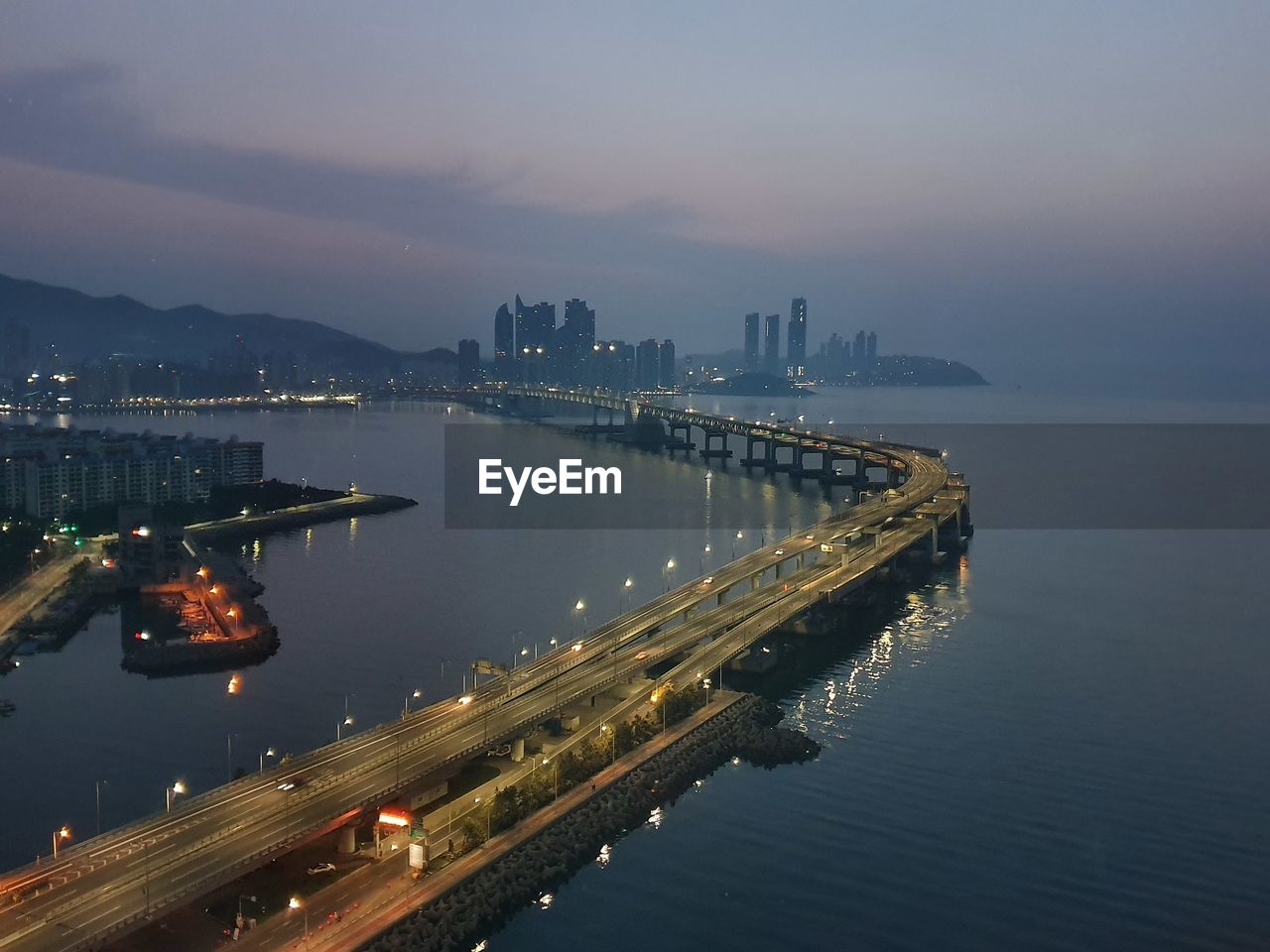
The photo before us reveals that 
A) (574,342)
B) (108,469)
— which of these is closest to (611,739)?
(108,469)

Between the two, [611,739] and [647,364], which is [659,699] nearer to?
[611,739]

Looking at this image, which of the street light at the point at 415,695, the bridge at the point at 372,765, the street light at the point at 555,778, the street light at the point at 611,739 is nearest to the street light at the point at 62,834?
the bridge at the point at 372,765

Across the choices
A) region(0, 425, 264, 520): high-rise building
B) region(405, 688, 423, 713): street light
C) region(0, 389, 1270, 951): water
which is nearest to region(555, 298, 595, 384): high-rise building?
region(0, 425, 264, 520): high-rise building

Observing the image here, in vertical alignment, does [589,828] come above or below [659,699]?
below

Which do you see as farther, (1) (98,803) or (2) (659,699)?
(2) (659,699)

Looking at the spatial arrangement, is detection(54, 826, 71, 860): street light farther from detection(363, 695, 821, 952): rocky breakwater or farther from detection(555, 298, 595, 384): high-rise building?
detection(555, 298, 595, 384): high-rise building

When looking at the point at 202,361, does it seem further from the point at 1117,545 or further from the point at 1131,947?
the point at 1131,947

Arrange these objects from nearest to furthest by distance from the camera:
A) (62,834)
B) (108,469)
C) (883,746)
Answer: (62,834) → (883,746) → (108,469)
